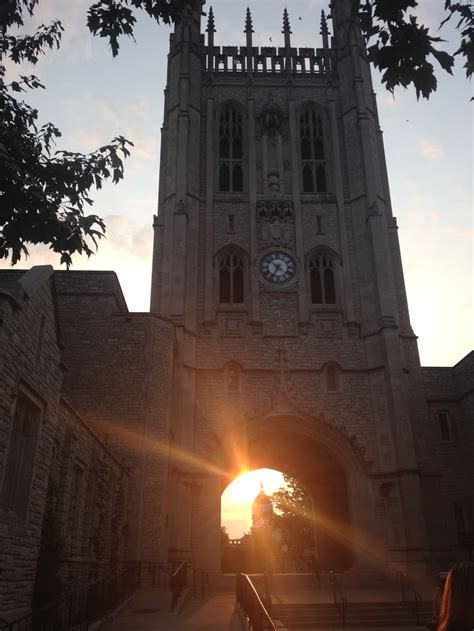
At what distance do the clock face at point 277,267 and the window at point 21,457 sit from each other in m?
18.4

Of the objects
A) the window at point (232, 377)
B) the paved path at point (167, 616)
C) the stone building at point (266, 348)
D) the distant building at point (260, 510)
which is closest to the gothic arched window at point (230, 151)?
the stone building at point (266, 348)

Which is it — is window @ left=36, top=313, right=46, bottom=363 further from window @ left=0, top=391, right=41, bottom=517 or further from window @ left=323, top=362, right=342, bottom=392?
window @ left=323, top=362, right=342, bottom=392

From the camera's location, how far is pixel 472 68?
5.33 m

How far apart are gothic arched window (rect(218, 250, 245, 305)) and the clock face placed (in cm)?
110

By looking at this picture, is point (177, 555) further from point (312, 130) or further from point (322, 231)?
point (312, 130)

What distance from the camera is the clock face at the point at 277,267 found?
26734 millimetres

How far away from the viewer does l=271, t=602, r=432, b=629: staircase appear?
13.2 meters

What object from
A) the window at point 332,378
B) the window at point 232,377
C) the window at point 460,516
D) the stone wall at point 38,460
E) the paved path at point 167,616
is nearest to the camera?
the stone wall at point 38,460

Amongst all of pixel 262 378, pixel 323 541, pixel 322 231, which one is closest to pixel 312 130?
pixel 322 231

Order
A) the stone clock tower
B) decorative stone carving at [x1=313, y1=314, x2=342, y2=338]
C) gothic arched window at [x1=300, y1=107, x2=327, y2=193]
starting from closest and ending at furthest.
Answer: the stone clock tower, decorative stone carving at [x1=313, y1=314, x2=342, y2=338], gothic arched window at [x1=300, y1=107, x2=327, y2=193]

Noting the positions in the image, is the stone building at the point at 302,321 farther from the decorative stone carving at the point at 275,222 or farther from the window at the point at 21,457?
the window at the point at 21,457

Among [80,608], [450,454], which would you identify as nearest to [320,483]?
[450,454]

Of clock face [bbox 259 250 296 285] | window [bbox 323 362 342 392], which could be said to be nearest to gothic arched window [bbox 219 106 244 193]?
clock face [bbox 259 250 296 285]

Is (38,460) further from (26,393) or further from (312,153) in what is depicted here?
(312,153)
